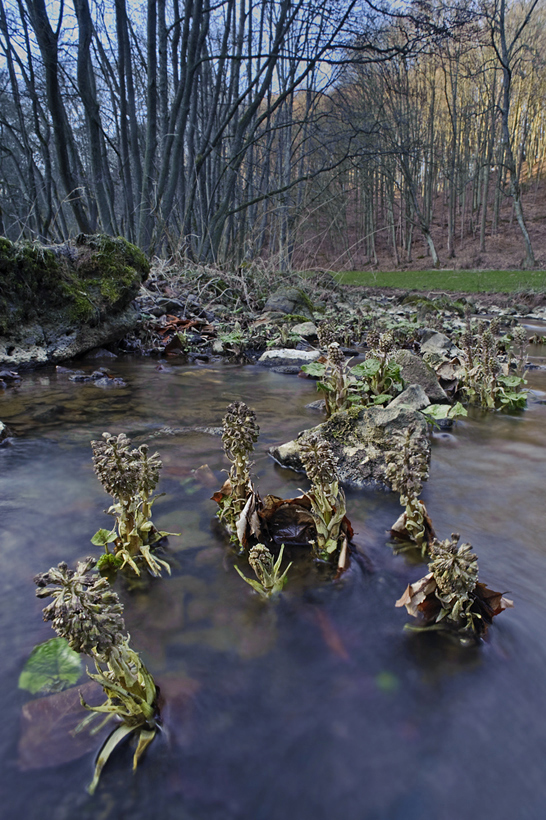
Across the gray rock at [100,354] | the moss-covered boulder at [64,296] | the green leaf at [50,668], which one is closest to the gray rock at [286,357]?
the moss-covered boulder at [64,296]

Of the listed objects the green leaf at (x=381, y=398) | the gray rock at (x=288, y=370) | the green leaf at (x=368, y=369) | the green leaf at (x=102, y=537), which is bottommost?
the gray rock at (x=288, y=370)

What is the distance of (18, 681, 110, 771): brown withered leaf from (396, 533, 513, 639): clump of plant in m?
1.04

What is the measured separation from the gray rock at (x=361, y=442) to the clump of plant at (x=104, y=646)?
1745 mm

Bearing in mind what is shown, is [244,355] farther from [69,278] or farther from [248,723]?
[248,723]

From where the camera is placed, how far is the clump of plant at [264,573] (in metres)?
1.80

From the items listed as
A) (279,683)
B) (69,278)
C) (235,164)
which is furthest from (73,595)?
(235,164)

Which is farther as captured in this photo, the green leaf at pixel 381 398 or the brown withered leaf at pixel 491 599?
the green leaf at pixel 381 398

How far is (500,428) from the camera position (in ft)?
12.7

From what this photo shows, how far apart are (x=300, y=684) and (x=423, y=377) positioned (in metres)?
3.32

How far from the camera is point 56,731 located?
1.30m

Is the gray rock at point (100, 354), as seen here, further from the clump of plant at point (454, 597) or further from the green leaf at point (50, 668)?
the clump of plant at point (454, 597)

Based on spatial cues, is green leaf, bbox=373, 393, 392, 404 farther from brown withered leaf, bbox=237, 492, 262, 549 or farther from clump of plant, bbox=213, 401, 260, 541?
brown withered leaf, bbox=237, 492, 262, 549

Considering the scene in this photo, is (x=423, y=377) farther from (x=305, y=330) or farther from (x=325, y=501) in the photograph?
(x=305, y=330)

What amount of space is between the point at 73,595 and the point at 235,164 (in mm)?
12104
